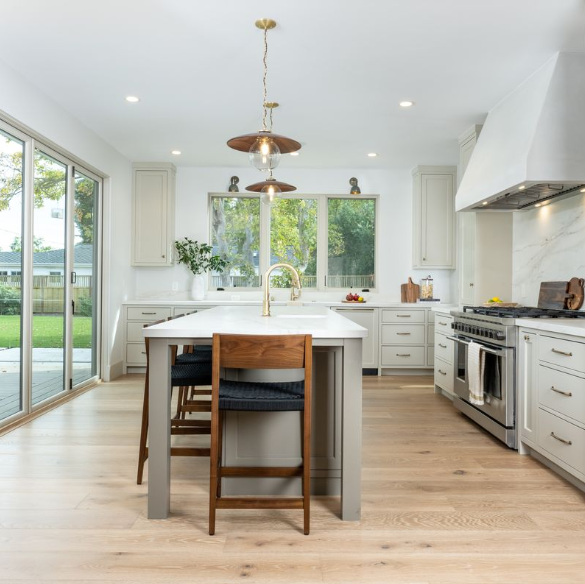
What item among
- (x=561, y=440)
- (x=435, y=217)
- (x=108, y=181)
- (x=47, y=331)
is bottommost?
(x=561, y=440)

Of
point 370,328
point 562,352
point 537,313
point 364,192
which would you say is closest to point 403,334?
point 370,328

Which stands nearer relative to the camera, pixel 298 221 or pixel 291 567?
pixel 291 567

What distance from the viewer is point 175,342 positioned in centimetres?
235

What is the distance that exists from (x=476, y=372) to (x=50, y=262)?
140 inches

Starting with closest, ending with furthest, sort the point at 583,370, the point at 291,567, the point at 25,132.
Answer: the point at 291,567
the point at 583,370
the point at 25,132

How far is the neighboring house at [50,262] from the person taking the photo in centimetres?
381

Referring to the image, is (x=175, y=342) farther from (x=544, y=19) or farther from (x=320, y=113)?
(x=320, y=113)

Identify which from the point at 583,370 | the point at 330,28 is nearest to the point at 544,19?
the point at 330,28

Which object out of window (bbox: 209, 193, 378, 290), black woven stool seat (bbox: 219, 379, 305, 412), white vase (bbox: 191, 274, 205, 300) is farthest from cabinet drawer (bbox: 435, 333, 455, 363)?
white vase (bbox: 191, 274, 205, 300)

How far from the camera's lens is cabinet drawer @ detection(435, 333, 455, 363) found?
467cm

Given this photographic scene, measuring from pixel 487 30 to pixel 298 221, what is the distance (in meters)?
3.94

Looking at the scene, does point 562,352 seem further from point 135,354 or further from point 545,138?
point 135,354

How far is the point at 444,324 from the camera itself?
192 inches

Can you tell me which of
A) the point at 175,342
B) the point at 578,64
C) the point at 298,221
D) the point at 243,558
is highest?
the point at 578,64
